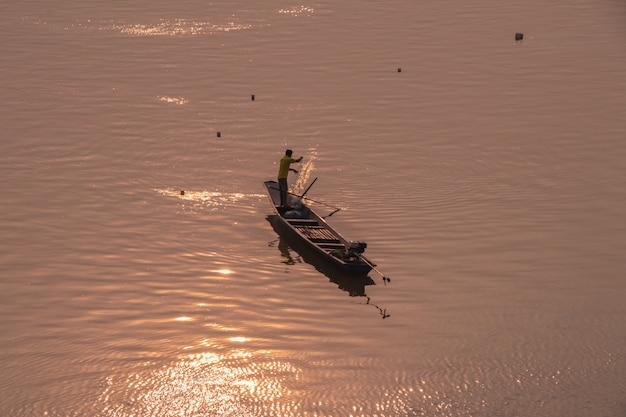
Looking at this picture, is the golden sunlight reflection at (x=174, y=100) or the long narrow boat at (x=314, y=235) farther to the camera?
the golden sunlight reflection at (x=174, y=100)

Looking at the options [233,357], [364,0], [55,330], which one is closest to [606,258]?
[233,357]

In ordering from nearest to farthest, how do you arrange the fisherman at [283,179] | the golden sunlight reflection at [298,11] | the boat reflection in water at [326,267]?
the boat reflection in water at [326,267]
the fisherman at [283,179]
the golden sunlight reflection at [298,11]

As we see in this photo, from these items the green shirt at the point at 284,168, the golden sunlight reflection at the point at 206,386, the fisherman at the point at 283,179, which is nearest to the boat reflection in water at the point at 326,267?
the fisherman at the point at 283,179

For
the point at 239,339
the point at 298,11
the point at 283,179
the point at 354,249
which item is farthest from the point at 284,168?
the point at 298,11

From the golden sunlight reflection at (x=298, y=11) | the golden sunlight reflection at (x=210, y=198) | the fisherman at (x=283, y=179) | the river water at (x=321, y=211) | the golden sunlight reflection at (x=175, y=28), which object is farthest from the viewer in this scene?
the golden sunlight reflection at (x=298, y=11)

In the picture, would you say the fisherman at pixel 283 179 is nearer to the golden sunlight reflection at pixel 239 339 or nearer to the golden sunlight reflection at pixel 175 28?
the golden sunlight reflection at pixel 239 339

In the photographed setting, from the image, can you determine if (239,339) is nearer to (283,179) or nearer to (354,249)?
(354,249)

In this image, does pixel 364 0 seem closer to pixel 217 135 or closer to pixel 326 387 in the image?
pixel 217 135

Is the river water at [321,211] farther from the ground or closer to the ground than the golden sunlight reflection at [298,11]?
closer to the ground
